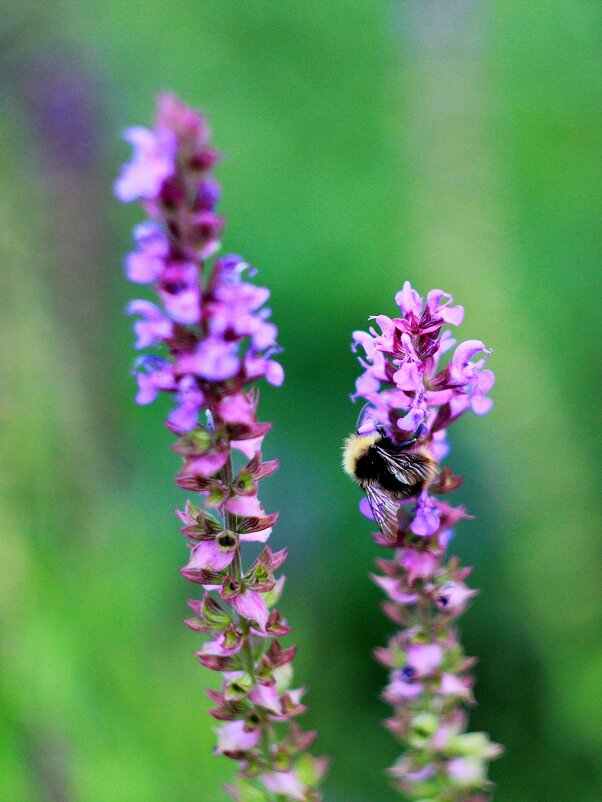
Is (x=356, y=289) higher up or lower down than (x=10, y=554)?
higher up

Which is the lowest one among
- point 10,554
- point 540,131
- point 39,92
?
point 10,554

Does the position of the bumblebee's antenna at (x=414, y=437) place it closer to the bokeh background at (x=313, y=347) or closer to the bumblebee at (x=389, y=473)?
the bumblebee at (x=389, y=473)

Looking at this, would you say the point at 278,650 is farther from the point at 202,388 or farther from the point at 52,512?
the point at 52,512

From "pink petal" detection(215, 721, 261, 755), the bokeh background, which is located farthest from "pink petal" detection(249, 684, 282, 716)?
the bokeh background

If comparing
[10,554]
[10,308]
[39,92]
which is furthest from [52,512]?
[39,92]

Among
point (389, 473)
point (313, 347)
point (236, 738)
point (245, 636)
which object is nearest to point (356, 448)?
point (389, 473)

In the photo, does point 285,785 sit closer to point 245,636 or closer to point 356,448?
point 245,636

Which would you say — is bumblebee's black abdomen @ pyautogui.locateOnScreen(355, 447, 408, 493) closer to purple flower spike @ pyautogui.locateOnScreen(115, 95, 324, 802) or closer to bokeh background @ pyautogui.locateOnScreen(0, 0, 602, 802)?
purple flower spike @ pyautogui.locateOnScreen(115, 95, 324, 802)

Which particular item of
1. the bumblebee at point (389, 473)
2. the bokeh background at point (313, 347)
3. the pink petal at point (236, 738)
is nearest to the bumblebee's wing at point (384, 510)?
the bumblebee at point (389, 473)
